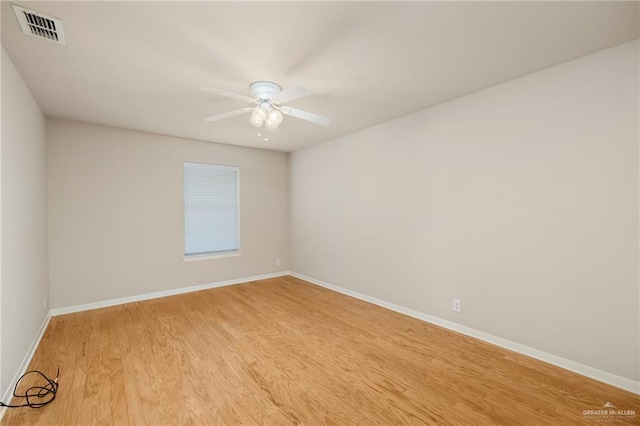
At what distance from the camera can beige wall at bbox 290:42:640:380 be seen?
2.05 metres

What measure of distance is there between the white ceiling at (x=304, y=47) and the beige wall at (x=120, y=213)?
0.81 m


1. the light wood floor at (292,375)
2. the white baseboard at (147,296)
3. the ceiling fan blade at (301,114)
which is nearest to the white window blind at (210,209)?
the white baseboard at (147,296)

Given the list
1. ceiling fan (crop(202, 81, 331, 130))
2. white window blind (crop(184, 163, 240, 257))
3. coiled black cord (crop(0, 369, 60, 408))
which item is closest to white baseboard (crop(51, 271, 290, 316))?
white window blind (crop(184, 163, 240, 257))

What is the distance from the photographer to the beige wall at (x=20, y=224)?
1.95 meters

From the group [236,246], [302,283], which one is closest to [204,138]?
[236,246]

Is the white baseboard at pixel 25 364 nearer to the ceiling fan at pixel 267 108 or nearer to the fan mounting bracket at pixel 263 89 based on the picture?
the ceiling fan at pixel 267 108

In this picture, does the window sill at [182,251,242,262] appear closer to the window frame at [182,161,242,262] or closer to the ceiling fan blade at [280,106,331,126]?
the window frame at [182,161,242,262]

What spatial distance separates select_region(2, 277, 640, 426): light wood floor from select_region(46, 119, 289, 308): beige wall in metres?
0.62

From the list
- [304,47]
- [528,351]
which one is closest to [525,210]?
[528,351]

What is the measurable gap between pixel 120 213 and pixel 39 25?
2666 mm

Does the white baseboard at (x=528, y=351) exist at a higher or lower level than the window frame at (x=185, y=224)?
lower

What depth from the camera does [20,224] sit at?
2287 millimetres

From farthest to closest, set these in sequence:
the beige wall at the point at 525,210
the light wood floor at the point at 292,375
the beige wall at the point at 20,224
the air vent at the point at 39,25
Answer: the beige wall at the point at 525,210, the beige wall at the point at 20,224, the light wood floor at the point at 292,375, the air vent at the point at 39,25

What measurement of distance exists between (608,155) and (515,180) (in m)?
0.61
